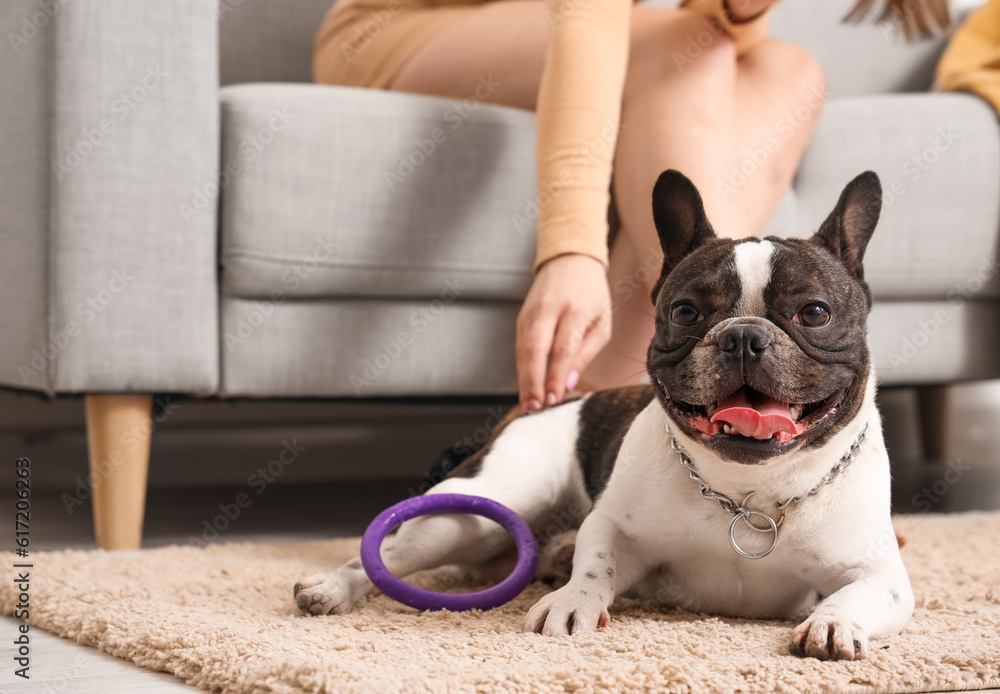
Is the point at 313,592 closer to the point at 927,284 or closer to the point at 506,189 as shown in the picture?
the point at 506,189

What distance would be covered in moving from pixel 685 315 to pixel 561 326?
309 mm

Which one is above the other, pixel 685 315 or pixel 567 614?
pixel 685 315

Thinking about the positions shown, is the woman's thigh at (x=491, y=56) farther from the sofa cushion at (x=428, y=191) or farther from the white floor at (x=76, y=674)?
the white floor at (x=76, y=674)

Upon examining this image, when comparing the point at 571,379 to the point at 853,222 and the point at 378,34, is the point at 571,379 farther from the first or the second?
the point at 378,34

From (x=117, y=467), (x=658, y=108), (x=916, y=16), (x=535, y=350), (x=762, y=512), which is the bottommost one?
(x=117, y=467)

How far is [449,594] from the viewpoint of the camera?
119cm

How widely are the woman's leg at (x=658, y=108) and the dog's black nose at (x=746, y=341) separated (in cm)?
57

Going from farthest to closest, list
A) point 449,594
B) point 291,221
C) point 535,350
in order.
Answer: point 291,221, point 535,350, point 449,594

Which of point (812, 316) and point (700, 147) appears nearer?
point (812, 316)

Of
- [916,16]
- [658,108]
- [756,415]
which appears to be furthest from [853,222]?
[916,16]

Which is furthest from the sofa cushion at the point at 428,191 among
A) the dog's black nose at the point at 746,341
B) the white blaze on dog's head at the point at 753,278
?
the dog's black nose at the point at 746,341

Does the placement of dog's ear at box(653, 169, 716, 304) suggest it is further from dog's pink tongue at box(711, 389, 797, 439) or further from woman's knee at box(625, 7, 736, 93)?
woman's knee at box(625, 7, 736, 93)

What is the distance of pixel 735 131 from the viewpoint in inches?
67.3

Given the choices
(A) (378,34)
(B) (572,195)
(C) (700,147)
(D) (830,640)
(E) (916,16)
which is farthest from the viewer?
(E) (916,16)
